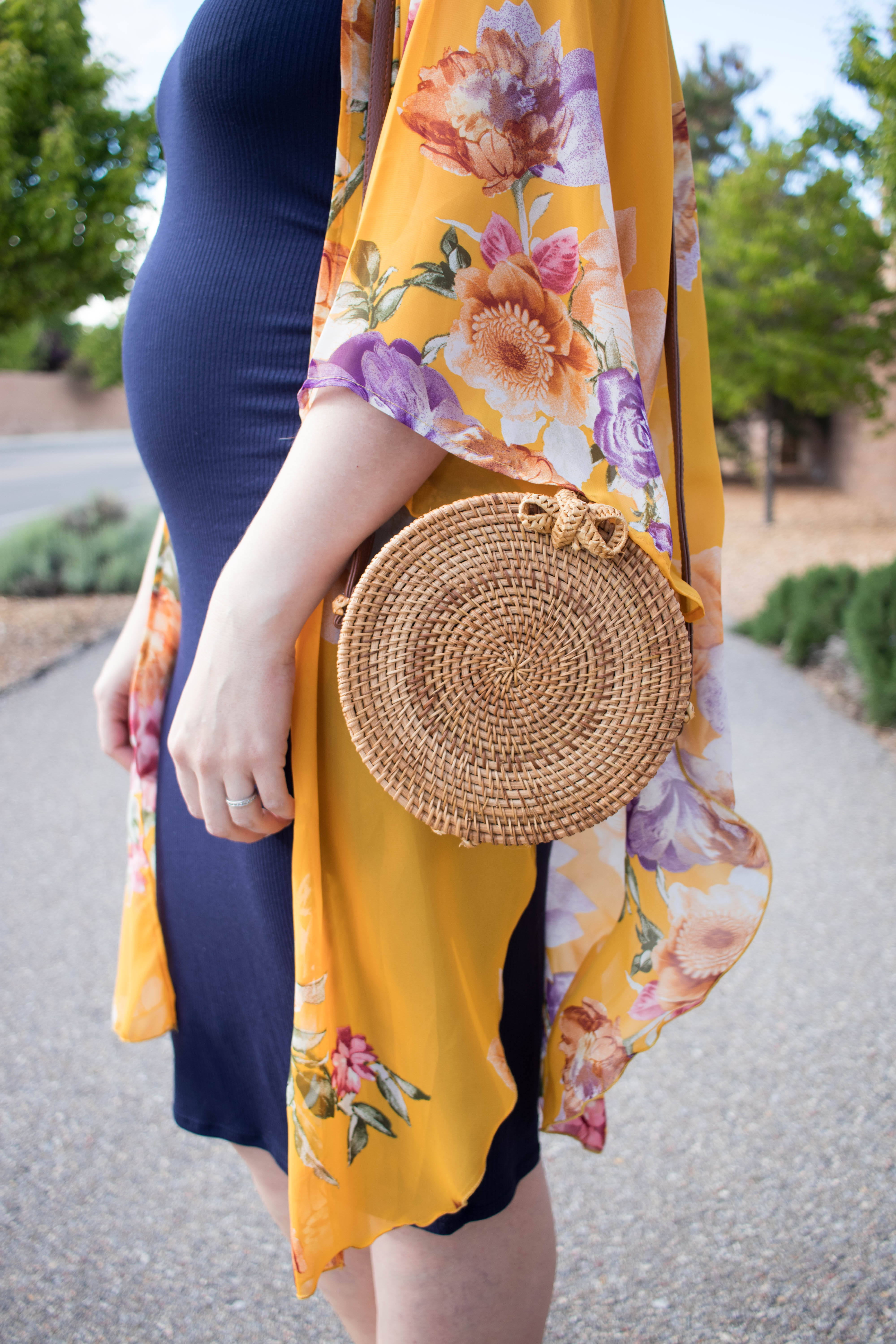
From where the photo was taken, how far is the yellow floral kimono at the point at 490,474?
66 cm

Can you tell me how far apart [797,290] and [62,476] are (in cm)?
1991

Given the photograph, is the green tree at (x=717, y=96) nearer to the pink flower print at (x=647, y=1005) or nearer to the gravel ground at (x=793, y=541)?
the gravel ground at (x=793, y=541)

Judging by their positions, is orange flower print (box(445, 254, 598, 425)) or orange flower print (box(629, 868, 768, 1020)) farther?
orange flower print (box(629, 868, 768, 1020))

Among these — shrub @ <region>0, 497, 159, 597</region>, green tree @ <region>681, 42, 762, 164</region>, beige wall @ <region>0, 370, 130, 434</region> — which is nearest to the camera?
shrub @ <region>0, 497, 159, 597</region>

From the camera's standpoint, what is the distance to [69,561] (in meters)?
8.47

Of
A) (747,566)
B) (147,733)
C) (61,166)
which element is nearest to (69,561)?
(61,166)

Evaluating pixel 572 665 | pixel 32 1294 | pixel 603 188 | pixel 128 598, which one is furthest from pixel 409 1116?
pixel 128 598

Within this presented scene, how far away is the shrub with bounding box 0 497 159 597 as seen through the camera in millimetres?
8344

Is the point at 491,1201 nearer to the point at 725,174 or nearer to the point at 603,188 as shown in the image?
the point at 603,188

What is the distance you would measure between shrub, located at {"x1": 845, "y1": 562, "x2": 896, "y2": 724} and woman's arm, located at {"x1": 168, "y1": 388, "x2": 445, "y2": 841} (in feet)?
14.5

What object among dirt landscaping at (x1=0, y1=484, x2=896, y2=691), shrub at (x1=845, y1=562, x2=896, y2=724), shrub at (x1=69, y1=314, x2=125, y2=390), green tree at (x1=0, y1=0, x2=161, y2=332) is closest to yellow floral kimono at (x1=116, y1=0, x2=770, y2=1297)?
dirt landscaping at (x1=0, y1=484, x2=896, y2=691)

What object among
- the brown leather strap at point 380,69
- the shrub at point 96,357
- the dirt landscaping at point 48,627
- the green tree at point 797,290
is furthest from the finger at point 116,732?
the shrub at point 96,357

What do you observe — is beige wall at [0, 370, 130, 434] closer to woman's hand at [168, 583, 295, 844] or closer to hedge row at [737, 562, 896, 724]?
hedge row at [737, 562, 896, 724]

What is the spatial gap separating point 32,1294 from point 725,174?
17.5m
